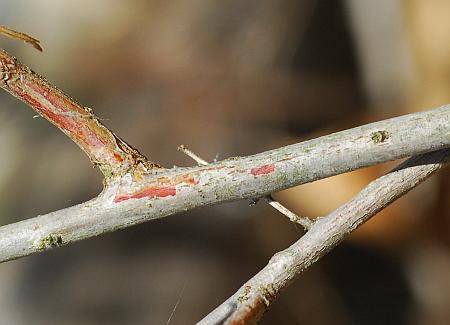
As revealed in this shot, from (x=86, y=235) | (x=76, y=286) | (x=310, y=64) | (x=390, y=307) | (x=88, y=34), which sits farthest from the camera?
(x=88, y=34)

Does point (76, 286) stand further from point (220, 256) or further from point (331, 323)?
point (331, 323)

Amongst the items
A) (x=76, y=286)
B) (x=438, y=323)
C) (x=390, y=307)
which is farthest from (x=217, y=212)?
(x=438, y=323)

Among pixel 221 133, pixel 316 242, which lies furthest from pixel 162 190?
pixel 221 133

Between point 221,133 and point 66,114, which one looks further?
point 221,133

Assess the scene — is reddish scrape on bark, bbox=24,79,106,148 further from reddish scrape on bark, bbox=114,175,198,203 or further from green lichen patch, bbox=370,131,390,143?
green lichen patch, bbox=370,131,390,143

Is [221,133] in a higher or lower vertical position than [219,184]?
→ higher

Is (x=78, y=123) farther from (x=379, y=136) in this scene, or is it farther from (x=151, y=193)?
(x=379, y=136)

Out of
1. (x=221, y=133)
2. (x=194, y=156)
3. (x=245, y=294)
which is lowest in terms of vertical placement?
(x=245, y=294)
